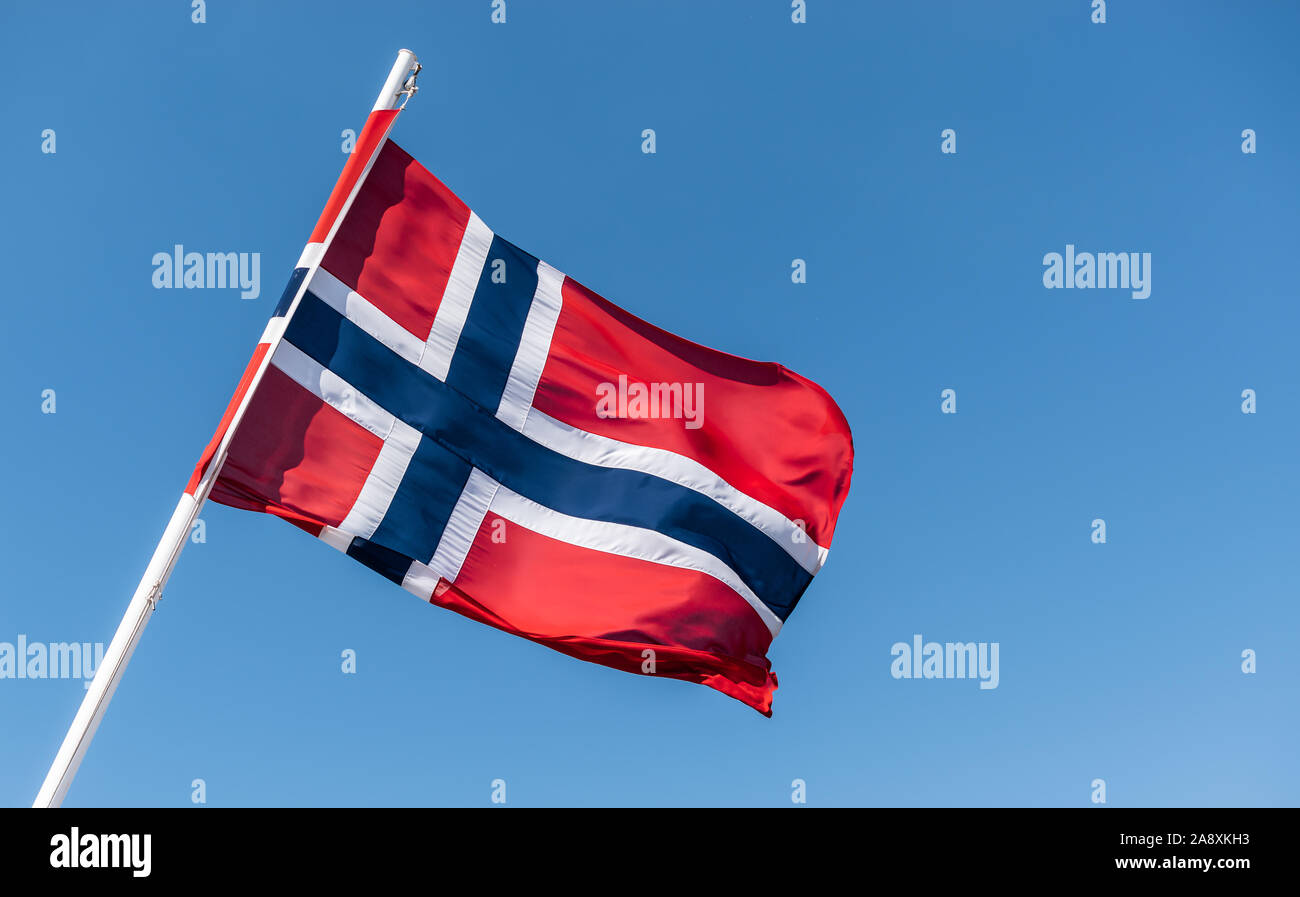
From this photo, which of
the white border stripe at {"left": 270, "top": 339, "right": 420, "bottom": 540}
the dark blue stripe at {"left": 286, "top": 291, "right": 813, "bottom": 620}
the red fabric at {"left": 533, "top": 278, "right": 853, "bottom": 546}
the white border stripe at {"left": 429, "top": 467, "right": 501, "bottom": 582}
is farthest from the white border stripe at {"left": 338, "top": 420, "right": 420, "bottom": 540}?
the red fabric at {"left": 533, "top": 278, "right": 853, "bottom": 546}

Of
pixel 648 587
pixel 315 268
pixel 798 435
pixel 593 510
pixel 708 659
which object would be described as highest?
pixel 315 268

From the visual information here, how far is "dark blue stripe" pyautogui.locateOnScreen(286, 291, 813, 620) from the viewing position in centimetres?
1042

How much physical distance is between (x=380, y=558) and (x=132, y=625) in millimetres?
2404

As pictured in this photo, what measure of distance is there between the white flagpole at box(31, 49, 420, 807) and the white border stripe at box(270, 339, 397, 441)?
0.63m

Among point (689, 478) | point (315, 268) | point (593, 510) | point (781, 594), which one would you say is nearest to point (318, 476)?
point (315, 268)

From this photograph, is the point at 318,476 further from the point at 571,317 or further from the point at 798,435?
the point at 798,435

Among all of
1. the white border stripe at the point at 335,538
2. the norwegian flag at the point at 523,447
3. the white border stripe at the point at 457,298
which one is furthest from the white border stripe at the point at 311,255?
the white border stripe at the point at 335,538

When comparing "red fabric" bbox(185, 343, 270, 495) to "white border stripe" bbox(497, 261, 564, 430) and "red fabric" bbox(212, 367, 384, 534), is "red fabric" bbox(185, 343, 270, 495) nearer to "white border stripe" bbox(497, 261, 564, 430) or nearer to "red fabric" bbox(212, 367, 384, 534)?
"red fabric" bbox(212, 367, 384, 534)

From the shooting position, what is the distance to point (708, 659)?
11023mm

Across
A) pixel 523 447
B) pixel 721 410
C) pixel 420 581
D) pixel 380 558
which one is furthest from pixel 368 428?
pixel 721 410

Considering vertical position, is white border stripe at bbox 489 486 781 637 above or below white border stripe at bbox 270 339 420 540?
below

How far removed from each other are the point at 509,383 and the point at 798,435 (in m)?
3.42

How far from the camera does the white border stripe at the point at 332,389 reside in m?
10.0

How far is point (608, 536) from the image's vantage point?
448 inches
